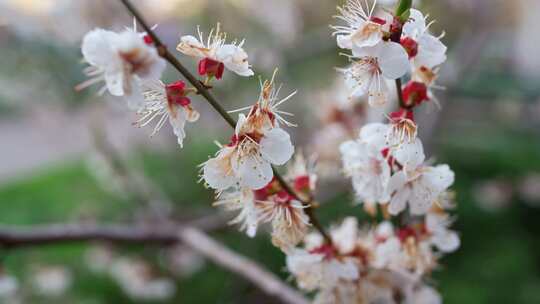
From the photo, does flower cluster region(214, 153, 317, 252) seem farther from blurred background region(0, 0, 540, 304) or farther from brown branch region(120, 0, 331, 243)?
blurred background region(0, 0, 540, 304)

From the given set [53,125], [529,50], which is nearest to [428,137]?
[53,125]

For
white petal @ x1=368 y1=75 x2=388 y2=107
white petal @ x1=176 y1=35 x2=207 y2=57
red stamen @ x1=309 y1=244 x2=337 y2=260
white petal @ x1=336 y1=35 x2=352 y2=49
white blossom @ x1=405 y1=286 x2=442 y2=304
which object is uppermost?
white petal @ x1=176 y1=35 x2=207 y2=57

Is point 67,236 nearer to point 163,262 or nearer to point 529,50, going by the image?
point 163,262

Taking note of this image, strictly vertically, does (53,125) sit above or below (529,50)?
above

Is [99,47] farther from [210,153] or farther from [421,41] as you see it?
[210,153]

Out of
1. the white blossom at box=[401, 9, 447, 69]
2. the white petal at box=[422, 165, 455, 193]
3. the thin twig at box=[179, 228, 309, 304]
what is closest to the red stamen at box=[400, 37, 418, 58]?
the white blossom at box=[401, 9, 447, 69]

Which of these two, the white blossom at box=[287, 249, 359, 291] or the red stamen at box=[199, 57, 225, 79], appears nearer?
the red stamen at box=[199, 57, 225, 79]
